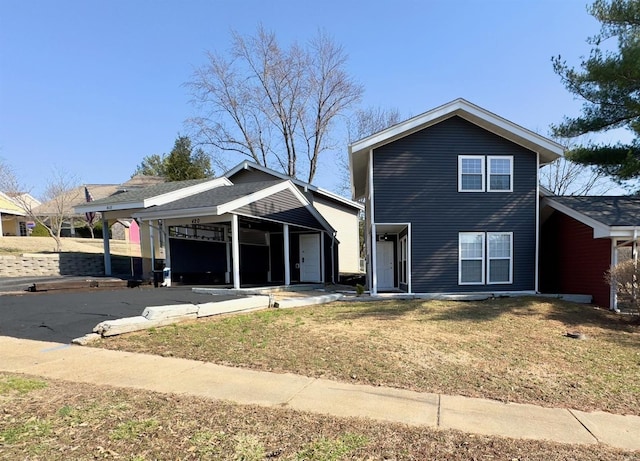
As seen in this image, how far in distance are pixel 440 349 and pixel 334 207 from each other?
17057 mm

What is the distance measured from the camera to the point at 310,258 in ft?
58.3

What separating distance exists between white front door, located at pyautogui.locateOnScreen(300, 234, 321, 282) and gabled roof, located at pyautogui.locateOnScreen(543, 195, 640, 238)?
9.54m

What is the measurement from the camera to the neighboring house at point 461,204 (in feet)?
42.3

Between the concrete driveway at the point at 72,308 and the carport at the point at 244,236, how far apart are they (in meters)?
2.14

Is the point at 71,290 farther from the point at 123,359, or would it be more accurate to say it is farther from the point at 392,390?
the point at 392,390

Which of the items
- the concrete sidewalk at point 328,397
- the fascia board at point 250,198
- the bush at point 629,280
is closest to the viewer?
the concrete sidewalk at point 328,397

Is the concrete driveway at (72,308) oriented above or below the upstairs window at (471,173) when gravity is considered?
below

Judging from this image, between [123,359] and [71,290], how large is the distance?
758 cm

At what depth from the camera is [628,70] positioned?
498 inches

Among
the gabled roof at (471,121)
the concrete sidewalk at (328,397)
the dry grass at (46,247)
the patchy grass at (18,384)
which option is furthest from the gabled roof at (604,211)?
the dry grass at (46,247)

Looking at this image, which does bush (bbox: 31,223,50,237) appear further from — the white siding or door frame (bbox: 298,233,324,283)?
door frame (bbox: 298,233,324,283)

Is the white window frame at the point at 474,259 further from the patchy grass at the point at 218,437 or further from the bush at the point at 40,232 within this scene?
the bush at the point at 40,232

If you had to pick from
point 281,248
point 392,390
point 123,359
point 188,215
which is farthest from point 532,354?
point 281,248

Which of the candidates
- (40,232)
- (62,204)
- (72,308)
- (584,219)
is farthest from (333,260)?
(40,232)
